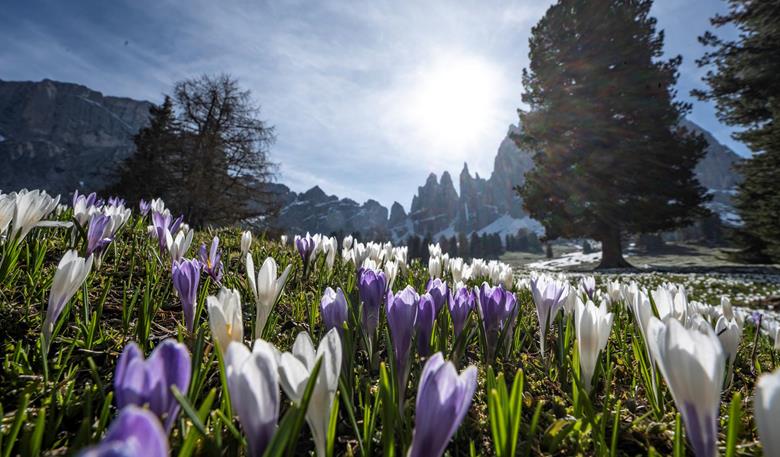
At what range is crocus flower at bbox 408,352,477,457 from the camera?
2.06 feet

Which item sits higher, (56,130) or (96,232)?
(56,130)

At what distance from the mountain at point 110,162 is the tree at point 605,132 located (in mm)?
88067

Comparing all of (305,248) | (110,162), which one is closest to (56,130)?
(110,162)

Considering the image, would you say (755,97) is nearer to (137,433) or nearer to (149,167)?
(137,433)

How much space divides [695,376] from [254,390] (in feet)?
2.51

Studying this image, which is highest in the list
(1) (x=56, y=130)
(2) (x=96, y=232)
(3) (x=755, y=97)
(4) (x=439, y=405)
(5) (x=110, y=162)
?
(1) (x=56, y=130)

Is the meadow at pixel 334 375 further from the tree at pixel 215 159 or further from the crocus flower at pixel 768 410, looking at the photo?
the tree at pixel 215 159

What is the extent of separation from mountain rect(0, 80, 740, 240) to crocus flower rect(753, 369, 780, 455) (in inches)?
4359

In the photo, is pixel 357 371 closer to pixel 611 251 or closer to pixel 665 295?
pixel 665 295

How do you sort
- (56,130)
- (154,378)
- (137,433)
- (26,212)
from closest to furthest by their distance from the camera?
(137,433)
(154,378)
(26,212)
(56,130)

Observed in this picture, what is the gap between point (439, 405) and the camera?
0.63 meters

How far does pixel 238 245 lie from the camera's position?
3836mm

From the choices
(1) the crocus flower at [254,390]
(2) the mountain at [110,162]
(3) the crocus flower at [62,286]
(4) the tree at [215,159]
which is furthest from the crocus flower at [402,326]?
(2) the mountain at [110,162]

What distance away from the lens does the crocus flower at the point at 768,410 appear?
0.55 meters
